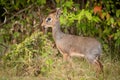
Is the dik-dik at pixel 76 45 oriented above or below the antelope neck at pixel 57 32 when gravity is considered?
below

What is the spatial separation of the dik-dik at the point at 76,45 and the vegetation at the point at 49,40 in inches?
6.2

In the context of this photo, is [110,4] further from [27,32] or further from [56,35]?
[27,32]

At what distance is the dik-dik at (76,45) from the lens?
7871mm

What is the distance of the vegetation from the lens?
25.4 ft

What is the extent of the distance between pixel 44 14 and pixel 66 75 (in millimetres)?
2925

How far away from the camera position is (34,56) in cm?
818

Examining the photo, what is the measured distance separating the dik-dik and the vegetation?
0.16 meters

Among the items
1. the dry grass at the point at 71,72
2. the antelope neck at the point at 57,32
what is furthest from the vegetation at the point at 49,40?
the antelope neck at the point at 57,32

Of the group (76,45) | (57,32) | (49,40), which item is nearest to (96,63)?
(76,45)

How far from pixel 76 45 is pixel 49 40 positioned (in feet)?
2.95

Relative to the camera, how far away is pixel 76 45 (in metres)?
8.14

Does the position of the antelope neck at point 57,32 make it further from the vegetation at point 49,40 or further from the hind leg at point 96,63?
the hind leg at point 96,63

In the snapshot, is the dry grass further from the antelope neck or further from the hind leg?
the antelope neck

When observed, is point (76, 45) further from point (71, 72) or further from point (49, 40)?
point (49, 40)
